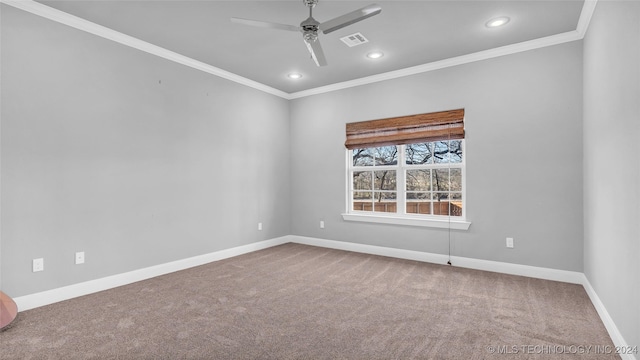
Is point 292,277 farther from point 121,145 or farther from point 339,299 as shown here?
point 121,145

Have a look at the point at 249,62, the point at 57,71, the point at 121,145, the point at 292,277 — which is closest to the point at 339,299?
the point at 292,277

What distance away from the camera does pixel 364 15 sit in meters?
2.35

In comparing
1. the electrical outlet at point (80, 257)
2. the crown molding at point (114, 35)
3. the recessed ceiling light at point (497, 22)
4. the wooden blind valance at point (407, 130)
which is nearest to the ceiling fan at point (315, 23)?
the recessed ceiling light at point (497, 22)

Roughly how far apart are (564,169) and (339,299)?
2.82 meters

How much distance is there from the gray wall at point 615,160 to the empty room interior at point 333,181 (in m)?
0.03

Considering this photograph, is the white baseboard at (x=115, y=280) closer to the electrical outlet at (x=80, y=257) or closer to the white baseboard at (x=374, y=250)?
the electrical outlet at (x=80, y=257)

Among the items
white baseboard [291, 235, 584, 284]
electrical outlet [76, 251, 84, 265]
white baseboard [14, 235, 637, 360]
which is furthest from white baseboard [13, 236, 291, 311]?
white baseboard [291, 235, 584, 284]

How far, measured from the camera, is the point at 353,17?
7.84ft

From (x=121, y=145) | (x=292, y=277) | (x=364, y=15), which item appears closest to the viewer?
(x=364, y=15)

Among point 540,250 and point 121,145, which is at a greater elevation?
point 121,145

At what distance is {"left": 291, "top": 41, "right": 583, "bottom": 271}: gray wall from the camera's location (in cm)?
339

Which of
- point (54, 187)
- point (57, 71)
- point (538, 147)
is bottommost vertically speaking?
point (54, 187)

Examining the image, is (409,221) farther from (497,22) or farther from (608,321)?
(497,22)

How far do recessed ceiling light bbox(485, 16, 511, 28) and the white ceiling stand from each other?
55 mm
